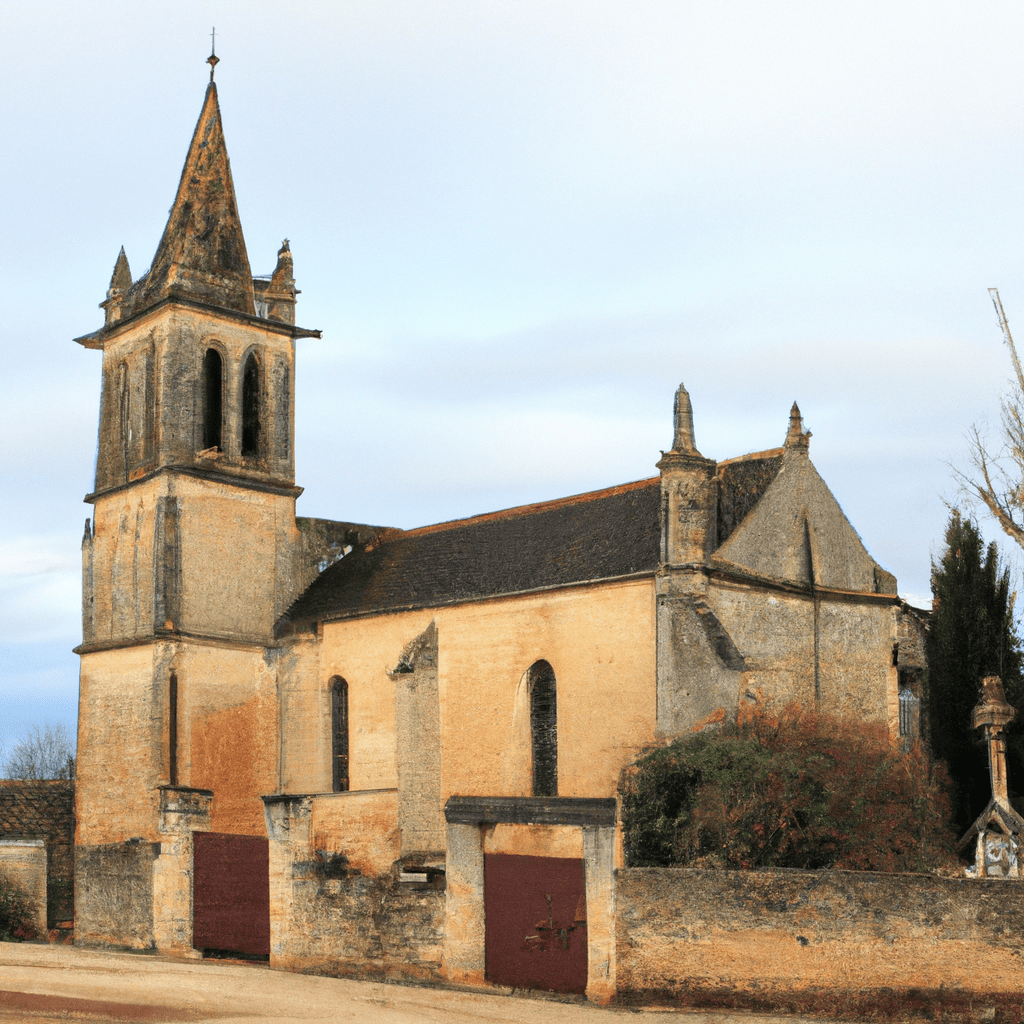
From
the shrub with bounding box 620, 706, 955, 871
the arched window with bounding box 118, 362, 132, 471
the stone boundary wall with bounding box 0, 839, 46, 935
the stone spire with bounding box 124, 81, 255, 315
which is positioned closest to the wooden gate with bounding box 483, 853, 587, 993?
the shrub with bounding box 620, 706, 955, 871

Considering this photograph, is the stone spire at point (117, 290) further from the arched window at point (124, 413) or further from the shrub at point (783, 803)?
the shrub at point (783, 803)

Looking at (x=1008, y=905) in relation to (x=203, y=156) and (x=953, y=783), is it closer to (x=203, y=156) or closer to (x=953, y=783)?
(x=953, y=783)

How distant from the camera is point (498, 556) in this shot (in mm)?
31172

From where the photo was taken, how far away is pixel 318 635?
3366cm

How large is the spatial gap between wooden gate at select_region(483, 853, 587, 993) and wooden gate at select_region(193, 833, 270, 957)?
16.5 ft

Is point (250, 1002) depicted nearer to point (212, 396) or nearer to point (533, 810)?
point (533, 810)

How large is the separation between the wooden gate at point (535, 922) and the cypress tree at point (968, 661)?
13416 mm

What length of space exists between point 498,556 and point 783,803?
1213 cm

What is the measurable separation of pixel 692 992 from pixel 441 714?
1276 cm

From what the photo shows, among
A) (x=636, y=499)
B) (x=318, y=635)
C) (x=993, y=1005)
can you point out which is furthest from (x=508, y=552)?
(x=993, y=1005)

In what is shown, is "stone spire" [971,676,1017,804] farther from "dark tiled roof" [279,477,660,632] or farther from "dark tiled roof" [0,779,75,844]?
"dark tiled roof" [0,779,75,844]

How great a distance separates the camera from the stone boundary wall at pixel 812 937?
16797 millimetres

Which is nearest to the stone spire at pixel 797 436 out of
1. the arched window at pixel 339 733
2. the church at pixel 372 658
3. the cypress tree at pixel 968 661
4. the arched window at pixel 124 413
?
the church at pixel 372 658

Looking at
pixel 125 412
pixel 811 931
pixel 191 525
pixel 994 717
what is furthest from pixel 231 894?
pixel 125 412
